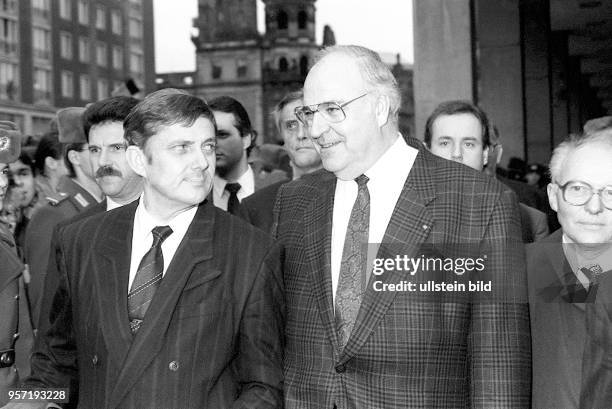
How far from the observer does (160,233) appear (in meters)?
3.18

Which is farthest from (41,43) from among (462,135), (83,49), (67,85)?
(462,135)

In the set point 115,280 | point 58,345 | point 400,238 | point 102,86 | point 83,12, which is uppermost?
point 83,12

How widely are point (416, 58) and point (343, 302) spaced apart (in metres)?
7.12

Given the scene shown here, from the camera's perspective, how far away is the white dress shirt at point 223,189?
5.89m

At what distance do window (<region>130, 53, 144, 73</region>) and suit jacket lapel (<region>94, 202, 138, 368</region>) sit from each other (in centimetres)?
6770

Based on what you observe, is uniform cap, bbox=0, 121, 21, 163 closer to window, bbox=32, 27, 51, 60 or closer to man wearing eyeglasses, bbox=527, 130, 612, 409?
man wearing eyeglasses, bbox=527, 130, 612, 409

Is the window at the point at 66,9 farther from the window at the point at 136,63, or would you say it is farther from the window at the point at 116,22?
the window at the point at 136,63

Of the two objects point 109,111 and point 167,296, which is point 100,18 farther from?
point 167,296

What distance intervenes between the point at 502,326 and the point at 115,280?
138 centimetres

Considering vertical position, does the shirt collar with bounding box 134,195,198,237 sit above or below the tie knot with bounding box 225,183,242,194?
below

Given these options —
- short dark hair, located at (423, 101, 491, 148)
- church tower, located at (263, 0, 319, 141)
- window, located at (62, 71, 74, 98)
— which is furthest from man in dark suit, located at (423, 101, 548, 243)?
church tower, located at (263, 0, 319, 141)

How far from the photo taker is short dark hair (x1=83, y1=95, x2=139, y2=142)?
455 centimetres

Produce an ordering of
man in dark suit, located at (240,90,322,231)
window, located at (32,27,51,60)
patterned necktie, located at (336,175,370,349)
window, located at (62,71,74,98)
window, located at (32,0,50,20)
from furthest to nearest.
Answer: window, located at (62,71,74,98), window, located at (32,0,50,20), window, located at (32,27,51,60), man in dark suit, located at (240,90,322,231), patterned necktie, located at (336,175,370,349)

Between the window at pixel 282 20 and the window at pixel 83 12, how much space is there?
40008 mm
